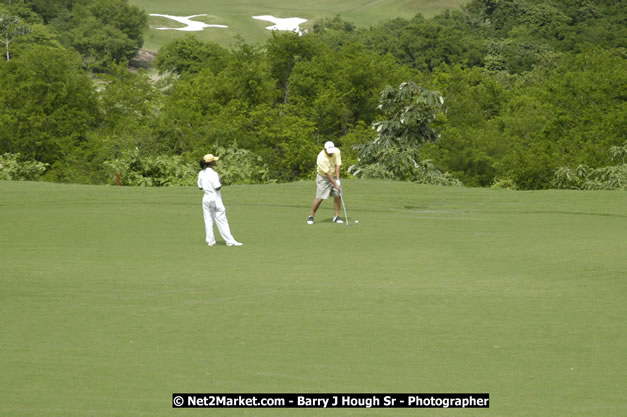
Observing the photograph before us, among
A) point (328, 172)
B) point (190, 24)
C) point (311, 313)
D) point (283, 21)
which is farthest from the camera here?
point (283, 21)

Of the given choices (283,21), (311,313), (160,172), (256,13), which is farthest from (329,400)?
(256,13)

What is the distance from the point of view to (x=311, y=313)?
9.20m

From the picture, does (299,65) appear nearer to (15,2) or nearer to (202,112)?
(202,112)

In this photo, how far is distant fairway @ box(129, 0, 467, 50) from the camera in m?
162

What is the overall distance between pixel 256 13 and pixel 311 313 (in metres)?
187

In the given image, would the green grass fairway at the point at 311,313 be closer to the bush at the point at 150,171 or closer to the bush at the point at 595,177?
the bush at the point at 595,177

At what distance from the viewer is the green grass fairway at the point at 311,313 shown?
259 inches

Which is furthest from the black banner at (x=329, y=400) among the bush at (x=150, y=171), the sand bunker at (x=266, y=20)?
the sand bunker at (x=266, y=20)

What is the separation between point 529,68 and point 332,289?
92.9 meters

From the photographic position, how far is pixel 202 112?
70312mm

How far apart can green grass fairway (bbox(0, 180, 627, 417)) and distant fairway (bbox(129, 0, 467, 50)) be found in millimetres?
136775

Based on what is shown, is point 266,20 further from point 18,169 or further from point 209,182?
point 209,182

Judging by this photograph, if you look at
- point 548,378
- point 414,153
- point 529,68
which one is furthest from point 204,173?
point 529,68

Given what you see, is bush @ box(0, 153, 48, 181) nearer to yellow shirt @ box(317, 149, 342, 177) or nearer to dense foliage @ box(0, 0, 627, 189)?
dense foliage @ box(0, 0, 627, 189)
